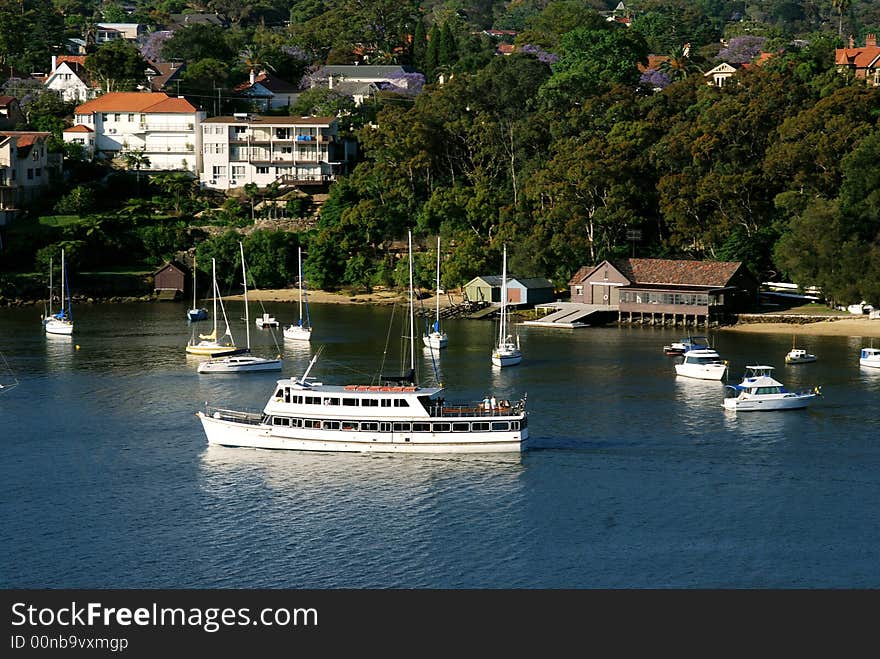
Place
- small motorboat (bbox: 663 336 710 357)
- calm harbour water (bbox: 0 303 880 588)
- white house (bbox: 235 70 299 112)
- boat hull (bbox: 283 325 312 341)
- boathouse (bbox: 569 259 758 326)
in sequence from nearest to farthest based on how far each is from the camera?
calm harbour water (bbox: 0 303 880 588)
small motorboat (bbox: 663 336 710 357)
boat hull (bbox: 283 325 312 341)
boathouse (bbox: 569 259 758 326)
white house (bbox: 235 70 299 112)

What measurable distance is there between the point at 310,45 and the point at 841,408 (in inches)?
4443

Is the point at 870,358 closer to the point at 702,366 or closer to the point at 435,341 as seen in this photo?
the point at 702,366

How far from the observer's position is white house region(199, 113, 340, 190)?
125 meters

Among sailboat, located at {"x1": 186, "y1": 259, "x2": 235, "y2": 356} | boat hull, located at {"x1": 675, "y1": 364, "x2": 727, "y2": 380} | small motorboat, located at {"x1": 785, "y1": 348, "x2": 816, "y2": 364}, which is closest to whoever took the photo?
boat hull, located at {"x1": 675, "y1": 364, "x2": 727, "y2": 380}

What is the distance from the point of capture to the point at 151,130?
129 m

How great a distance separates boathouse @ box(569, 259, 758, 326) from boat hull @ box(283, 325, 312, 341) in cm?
2070

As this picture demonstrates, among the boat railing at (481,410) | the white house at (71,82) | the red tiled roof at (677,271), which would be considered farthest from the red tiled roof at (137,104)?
the boat railing at (481,410)

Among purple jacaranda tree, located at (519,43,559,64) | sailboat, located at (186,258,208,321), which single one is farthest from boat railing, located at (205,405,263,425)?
purple jacaranda tree, located at (519,43,559,64)

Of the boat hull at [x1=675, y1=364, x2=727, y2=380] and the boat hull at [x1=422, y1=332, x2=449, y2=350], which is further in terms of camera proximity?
the boat hull at [x1=422, y1=332, x2=449, y2=350]

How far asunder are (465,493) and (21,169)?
7967cm

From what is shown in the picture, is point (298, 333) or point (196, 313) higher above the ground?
point (196, 313)

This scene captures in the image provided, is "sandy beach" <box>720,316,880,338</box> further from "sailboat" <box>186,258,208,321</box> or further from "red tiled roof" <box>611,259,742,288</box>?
"sailboat" <box>186,258,208,321</box>

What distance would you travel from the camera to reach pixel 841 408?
2571 inches

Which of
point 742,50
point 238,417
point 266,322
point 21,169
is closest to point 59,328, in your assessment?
point 266,322
